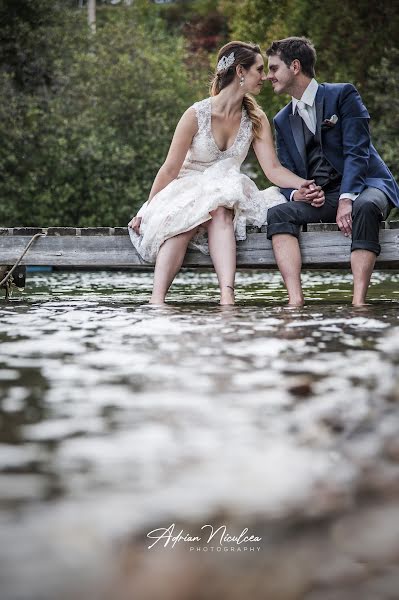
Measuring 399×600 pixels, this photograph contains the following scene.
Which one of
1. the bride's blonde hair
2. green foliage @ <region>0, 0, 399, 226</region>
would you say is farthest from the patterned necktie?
green foliage @ <region>0, 0, 399, 226</region>

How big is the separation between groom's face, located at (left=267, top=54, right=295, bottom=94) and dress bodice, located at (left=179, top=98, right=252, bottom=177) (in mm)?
372

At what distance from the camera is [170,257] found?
19.1 ft

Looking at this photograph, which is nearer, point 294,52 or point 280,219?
point 280,219

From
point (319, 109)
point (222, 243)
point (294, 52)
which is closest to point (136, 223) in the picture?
point (222, 243)

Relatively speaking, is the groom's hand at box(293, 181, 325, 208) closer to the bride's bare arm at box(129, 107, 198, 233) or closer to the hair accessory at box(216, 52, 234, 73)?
the bride's bare arm at box(129, 107, 198, 233)

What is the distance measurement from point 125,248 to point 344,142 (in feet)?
5.57

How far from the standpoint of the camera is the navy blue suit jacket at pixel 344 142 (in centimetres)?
567

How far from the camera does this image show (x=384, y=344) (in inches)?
118

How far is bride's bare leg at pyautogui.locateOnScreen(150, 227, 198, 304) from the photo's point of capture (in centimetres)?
575

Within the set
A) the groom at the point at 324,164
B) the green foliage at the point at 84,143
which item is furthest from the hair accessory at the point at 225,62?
the green foliage at the point at 84,143

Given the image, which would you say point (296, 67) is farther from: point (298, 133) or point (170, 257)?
point (170, 257)

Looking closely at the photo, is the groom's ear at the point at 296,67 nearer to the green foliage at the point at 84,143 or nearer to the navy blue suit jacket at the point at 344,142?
the navy blue suit jacket at the point at 344,142

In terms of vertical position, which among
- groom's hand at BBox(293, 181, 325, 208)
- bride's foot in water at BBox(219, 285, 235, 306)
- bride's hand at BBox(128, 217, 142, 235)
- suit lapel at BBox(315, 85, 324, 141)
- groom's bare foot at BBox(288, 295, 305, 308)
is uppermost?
suit lapel at BBox(315, 85, 324, 141)

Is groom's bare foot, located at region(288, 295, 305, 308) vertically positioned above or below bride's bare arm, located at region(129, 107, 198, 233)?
below
